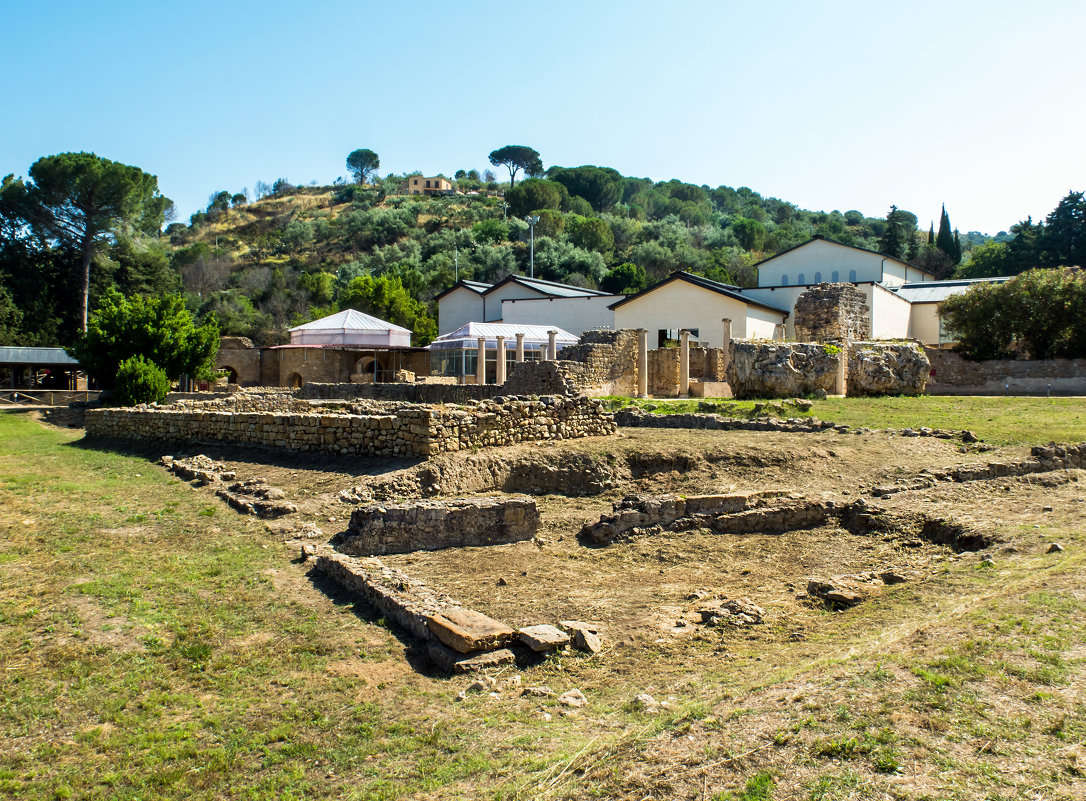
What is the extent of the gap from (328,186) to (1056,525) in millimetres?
147320

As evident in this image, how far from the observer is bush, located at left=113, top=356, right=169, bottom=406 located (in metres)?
27.9

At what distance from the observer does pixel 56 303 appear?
5078 cm

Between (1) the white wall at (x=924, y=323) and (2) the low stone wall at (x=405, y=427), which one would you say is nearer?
(2) the low stone wall at (x=405, y=427)

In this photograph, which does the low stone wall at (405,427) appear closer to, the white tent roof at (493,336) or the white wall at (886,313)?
the white tent roof at (493,336)

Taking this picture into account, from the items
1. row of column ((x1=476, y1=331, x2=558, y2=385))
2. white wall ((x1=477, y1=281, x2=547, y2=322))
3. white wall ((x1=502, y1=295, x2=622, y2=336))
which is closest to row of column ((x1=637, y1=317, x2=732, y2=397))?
row of column ((x1=476, y1=331, x2=558, y2=385))

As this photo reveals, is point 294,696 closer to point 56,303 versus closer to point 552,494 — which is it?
point 552,494

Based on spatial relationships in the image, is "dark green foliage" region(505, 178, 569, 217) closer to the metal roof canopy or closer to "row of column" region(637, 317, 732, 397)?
the metal roof canopy

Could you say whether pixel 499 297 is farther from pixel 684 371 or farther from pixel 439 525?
pixel 439 525

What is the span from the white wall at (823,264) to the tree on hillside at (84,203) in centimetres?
4148

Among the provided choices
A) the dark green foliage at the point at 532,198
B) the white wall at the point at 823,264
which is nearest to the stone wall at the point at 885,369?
the white wall at the point at 823,264

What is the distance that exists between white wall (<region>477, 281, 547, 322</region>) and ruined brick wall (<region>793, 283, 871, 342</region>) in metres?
23.8

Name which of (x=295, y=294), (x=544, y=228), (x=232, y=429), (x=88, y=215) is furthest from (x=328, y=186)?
(x=232, y=429)

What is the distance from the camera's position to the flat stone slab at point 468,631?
595 centimetres

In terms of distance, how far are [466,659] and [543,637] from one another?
0.65m
